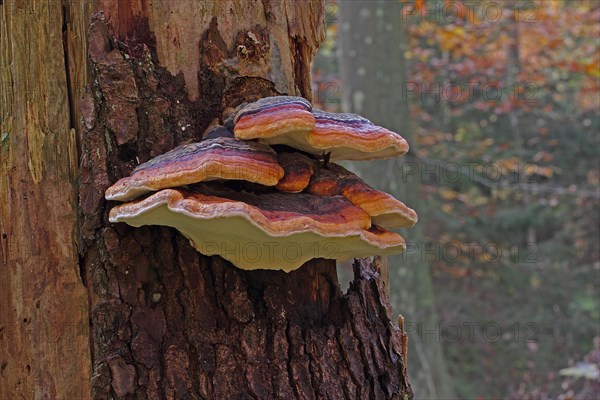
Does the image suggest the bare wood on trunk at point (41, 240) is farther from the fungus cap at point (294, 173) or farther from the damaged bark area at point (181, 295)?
the fungus cap at point (294, 173)

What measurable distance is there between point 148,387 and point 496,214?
1201 cm

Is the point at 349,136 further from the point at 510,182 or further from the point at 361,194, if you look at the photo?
the point at 510,182

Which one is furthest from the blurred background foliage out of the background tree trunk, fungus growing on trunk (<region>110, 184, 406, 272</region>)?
fungus growing on trunk (<region>110, 184, 406, 272</region>)

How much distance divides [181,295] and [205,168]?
1.80ft

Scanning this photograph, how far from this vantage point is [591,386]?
9.57 meters

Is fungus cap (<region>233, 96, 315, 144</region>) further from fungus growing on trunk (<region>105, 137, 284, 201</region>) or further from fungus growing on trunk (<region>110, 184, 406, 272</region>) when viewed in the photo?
fungus growing on trunk (<region>110, 184, 406, 272</region>)

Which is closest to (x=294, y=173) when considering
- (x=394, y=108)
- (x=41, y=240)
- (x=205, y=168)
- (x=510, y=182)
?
(x=205, y=168)

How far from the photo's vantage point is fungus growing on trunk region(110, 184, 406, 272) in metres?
1.52

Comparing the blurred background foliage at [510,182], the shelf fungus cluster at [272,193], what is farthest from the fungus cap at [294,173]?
the blurred background foliage at [510,182]

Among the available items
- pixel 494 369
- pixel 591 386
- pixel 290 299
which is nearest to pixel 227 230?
pixel 290 299

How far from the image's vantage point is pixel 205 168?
1.56 meters

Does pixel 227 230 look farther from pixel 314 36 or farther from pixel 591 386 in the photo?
pixel 591 386

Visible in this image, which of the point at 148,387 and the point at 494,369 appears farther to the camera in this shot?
the point at 494,369

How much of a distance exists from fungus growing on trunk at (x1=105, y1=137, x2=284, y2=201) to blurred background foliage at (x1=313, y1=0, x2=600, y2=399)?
29.5 ft
